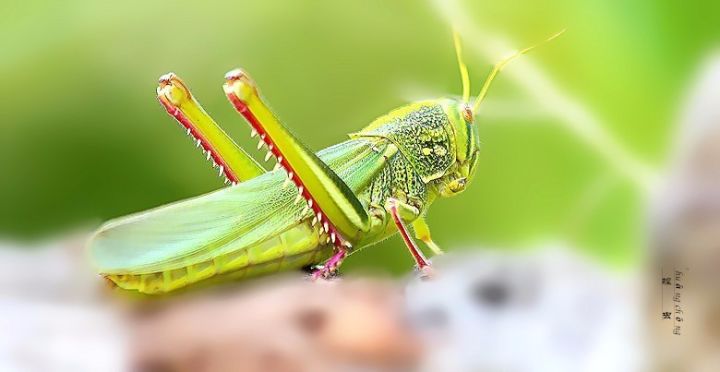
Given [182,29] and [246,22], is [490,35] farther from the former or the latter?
[182,29]

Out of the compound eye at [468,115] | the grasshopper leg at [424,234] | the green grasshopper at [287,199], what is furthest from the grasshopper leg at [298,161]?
the compound eye at [468,115]

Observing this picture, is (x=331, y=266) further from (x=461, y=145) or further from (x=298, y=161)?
(x=461, y=145)

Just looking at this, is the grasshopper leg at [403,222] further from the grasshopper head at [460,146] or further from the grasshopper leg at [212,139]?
the grasshopper leg at [212,139]

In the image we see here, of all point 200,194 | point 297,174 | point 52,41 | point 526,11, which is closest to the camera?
point 297,174

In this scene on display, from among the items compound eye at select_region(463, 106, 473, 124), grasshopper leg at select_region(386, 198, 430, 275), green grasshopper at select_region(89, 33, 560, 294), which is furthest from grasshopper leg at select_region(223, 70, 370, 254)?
compound eye at select_region(463, 106, 473, 124)

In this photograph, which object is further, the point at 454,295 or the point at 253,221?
the point at 454,295

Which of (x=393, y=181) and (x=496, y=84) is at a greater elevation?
(x=496, y=84)

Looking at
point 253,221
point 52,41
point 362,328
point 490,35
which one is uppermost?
point 490,35

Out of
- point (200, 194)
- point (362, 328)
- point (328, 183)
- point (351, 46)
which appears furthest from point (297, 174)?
point (351, 46)

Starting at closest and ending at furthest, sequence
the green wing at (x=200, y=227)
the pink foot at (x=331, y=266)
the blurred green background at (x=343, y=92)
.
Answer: the green wing at (x=200, y=227)
the pink foot at (x=331, y=266)
the blurred green background at (x=343, y=92)

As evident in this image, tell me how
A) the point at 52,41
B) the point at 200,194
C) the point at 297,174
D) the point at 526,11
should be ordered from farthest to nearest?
the point at 526,11
the point at 52,41
the point at 200,194
the point at 297,174
